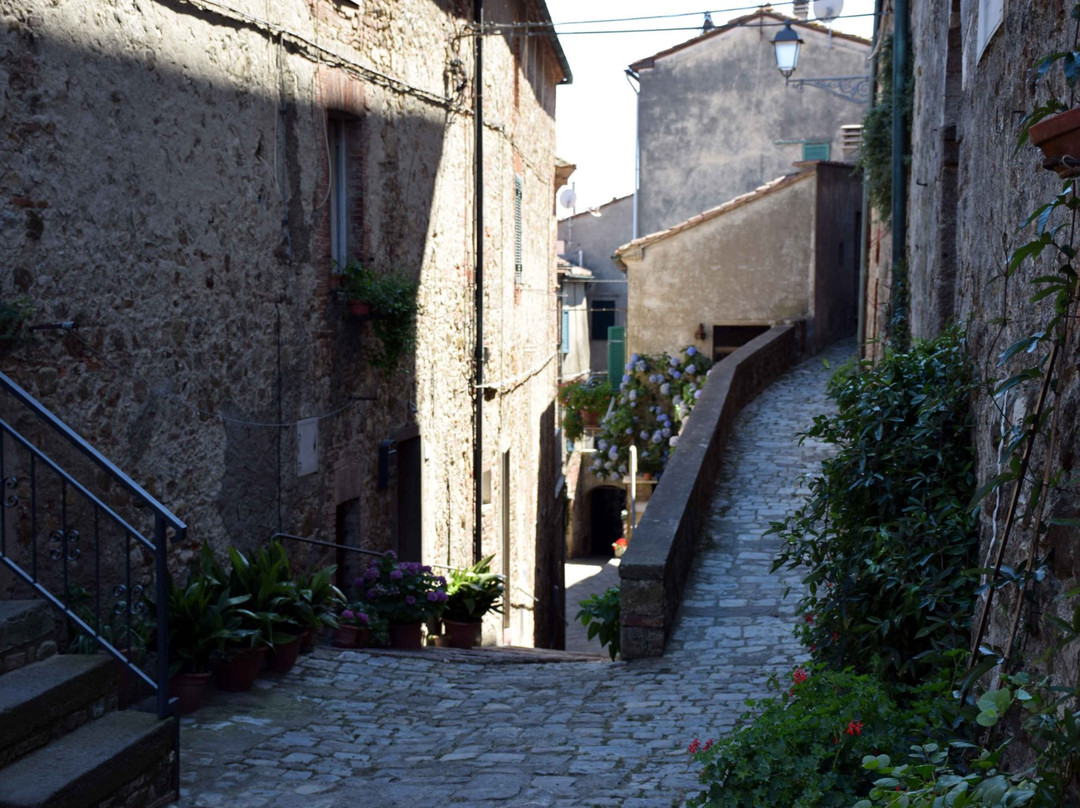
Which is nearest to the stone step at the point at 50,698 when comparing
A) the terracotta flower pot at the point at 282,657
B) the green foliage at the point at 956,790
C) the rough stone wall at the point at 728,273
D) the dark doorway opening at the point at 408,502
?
the terracotta flower pot at the point at 282,657

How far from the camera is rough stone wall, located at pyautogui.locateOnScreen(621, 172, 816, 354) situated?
19.5 metres

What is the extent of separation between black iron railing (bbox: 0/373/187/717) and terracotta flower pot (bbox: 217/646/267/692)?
0.39m

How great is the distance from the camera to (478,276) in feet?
42.2

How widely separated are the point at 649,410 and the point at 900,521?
14900 millimetres

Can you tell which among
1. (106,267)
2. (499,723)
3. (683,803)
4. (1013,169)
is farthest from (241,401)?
(1013,169)

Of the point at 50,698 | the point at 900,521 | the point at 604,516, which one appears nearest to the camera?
the point at 50,698

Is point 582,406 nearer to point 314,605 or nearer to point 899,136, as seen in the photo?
point 899,136

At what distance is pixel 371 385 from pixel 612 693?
13.6 feet

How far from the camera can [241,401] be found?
25.0ft

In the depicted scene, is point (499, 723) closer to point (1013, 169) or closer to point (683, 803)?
point (683, 803)

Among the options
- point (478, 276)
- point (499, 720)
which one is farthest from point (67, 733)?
point (478, 276)

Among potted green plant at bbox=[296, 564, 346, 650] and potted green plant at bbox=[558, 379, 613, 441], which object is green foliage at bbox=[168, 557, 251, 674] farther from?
potted green plant at bbox=[558, 379, 613, 441]

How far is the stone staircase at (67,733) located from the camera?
401 centimetres

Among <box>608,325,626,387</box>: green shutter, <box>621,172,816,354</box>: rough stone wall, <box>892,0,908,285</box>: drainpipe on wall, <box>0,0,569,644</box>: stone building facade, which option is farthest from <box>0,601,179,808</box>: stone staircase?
<box>608,325,626,387</box>: green shutter
